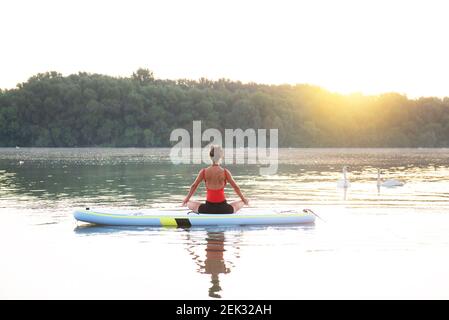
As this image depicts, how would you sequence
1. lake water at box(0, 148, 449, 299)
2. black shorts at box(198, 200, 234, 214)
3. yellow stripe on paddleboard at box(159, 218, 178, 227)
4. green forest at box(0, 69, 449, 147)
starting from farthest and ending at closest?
1. green forest at box(0, 69, 449, 147)
2. black shorts at box(198, 200, 234, 214)
3. yellow stripe on paddleboard at box(159, 218, 178, 227)
4. lake water at box(0, 148, 449, 299)

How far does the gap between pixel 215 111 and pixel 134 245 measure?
103 m

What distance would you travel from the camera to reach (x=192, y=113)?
114 meters

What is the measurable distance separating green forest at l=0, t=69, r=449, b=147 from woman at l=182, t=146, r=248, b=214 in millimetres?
92319

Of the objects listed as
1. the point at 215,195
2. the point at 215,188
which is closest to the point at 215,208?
the point at 215,195

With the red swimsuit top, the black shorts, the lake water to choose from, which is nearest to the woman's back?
the red swimsuit top

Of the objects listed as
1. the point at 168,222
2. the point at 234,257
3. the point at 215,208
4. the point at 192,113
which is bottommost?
the point at 234,257

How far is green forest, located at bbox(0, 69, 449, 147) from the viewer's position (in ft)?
351

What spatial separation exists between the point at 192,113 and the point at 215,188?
A: 98.6 meters

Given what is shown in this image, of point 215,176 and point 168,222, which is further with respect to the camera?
point 168,222

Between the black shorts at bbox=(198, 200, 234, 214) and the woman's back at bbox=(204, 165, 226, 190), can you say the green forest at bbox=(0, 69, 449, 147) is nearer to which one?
the black shorts at bbox=(198, 200, 234, 214)

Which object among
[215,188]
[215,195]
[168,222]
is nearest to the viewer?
[215,188]

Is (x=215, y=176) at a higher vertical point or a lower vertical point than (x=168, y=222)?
higher

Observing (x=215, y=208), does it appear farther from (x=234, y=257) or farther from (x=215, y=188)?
(x=234, y=257)

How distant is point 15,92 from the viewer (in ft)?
360
